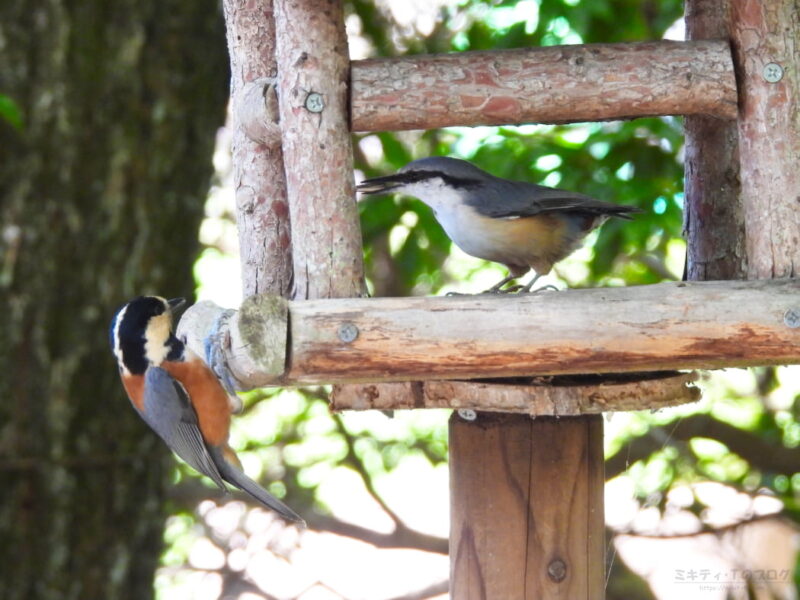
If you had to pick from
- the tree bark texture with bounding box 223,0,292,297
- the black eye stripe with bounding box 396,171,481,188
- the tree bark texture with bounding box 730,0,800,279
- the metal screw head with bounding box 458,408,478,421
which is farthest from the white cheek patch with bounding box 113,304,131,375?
the tree bark texture with bounding box 730,0,800,279

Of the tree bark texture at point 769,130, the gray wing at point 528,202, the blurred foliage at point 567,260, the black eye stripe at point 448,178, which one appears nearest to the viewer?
the tree bark texture at point 769,130

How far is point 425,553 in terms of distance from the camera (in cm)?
518

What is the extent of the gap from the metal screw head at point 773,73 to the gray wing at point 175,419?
6.09 feet

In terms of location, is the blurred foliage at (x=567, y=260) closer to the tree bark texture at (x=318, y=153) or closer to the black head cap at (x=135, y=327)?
the black head cap at (x=135, y=327)

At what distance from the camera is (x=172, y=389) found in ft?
11.5

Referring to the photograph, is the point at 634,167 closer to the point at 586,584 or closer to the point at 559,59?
the point at 559,59

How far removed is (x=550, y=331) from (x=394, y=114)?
0.64 m

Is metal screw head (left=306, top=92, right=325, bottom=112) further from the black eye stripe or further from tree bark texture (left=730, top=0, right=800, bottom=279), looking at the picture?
tree bark texture (left=730, top=0, right=800, bottom=279)

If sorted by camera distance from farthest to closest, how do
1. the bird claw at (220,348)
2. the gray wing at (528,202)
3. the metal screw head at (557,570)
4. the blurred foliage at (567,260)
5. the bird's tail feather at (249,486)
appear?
the blurred foliage at (567,260) → the bird's tail feather at (249,486) → the gray wing at (528,202) → the metal screw head at (557,570) → the bird claw at (220,348)

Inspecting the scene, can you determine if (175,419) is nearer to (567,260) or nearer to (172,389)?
(172,389)

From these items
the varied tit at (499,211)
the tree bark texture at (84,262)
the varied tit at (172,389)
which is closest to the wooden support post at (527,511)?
the varied tit at (499,211)

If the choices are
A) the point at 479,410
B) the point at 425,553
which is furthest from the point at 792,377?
the point at 479,410

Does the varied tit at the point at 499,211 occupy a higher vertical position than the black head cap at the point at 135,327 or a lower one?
higher

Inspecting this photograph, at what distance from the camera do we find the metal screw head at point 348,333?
2137 mm
